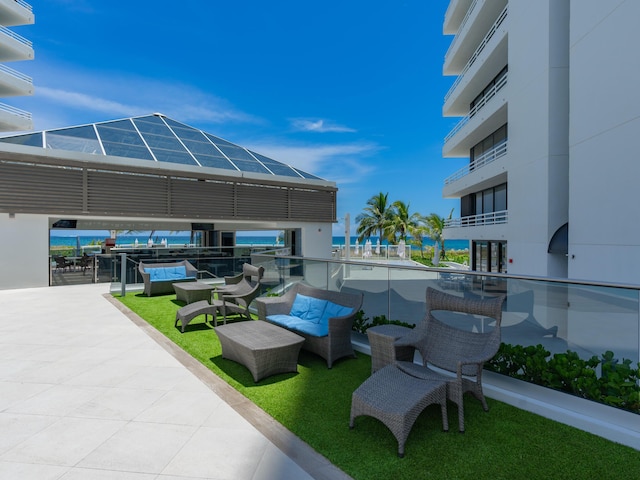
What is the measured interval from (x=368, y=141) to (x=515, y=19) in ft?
173

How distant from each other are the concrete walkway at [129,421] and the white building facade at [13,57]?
18039 millimetres

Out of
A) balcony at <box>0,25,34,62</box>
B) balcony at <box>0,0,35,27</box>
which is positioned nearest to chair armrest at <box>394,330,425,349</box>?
balcony at <box>0,25,34,62</box>

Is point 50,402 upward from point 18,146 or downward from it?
downward

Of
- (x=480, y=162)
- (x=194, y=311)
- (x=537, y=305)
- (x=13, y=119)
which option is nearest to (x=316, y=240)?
(x=480, y=162)

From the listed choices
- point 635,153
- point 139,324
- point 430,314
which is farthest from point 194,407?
point 635,153

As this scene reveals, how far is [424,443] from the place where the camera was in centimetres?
310

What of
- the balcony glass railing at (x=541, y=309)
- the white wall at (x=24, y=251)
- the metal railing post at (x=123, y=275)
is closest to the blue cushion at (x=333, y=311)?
the balcony glass railing at (x=541, y=309)

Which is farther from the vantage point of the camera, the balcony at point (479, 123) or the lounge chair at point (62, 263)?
the balcony at point (479, 123)

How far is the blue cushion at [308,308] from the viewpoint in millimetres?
5738

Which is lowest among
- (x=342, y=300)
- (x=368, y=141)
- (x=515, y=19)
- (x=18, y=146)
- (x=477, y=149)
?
(x=342, y=300)

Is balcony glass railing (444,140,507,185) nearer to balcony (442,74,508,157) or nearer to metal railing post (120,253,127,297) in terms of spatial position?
balcony (442,74,508,157)

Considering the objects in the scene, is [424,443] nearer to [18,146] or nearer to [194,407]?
[194,407]

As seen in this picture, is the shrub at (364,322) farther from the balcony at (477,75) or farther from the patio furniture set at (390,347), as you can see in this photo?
the balcony at (477,75)

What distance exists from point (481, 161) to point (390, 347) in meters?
16.7
